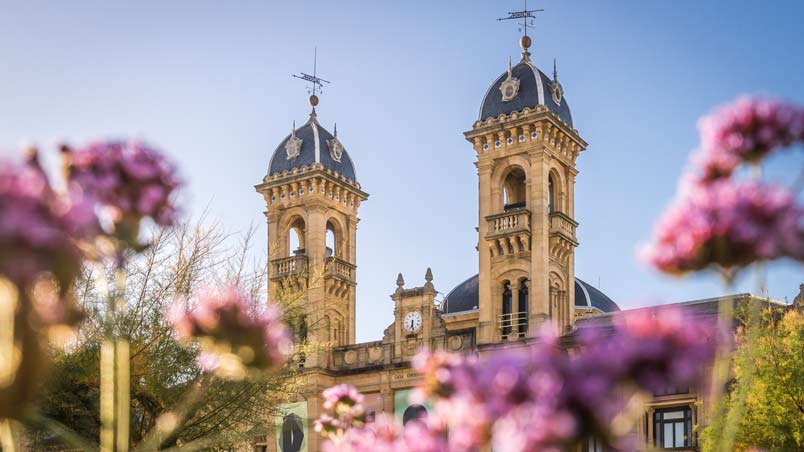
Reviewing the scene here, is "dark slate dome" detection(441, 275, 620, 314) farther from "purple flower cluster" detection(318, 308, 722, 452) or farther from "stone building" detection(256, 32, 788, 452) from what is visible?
"purple flower cluster" detection(318, 308, 722, 452)

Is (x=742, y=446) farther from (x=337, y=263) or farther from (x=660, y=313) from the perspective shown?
(x=337, y=263)

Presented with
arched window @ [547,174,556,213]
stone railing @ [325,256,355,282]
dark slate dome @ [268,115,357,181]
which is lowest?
stone railing @ [325,256,355,282]

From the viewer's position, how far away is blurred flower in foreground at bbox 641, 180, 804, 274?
212 inches

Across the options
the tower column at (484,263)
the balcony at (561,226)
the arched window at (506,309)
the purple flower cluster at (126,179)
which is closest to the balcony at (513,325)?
the arched window at (506,309)

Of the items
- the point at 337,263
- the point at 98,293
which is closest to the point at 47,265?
the point at 98,293

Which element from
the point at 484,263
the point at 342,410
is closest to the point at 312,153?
the point at 484,263

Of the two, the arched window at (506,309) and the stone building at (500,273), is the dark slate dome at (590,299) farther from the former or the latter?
the arched window at (506,309)

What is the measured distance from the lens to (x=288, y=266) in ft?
195

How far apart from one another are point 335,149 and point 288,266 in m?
7.88

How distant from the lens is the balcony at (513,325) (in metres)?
50.6

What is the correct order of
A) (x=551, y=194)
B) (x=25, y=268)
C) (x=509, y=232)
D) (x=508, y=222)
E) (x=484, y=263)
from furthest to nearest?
1. (x=551, y=194)
2. (x=484, y=263)
3. (x=508, y=222)
4. (x=509, y=232)
5. (x=25, y=268)

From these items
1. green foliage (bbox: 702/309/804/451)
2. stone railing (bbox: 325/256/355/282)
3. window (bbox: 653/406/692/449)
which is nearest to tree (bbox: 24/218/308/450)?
A: green foliage (bbox: 702/309/804/451)

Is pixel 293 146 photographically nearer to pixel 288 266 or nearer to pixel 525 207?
pixel 288 266

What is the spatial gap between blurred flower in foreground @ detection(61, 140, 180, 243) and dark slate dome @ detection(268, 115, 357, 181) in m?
54.5
